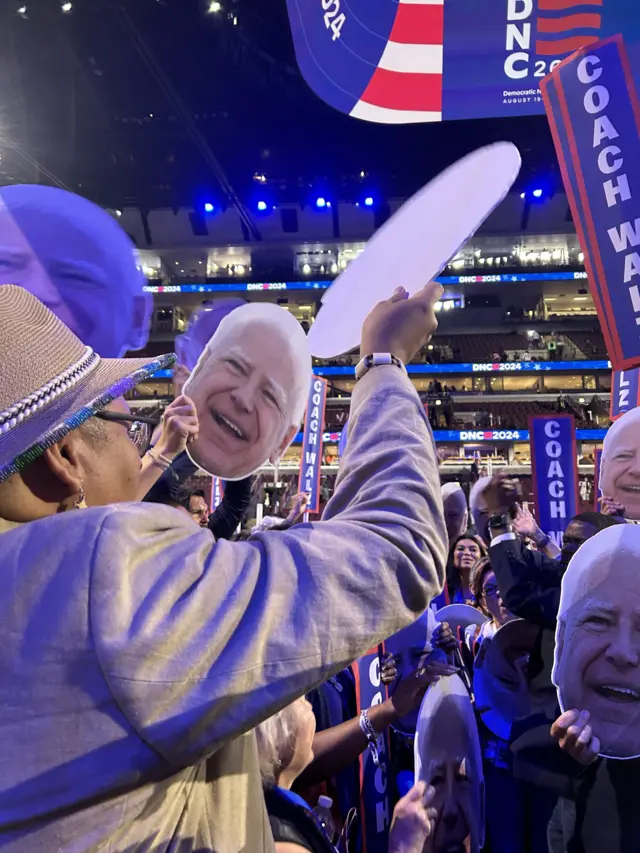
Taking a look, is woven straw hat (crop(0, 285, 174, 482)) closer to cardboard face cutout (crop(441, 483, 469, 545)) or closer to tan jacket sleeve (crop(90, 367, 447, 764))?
tan jacket sleeve (crop(90, 367, 447, 764))

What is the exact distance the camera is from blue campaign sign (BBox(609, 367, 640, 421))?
16.4 feet

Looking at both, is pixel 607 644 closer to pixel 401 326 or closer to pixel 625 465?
pixel 625 465

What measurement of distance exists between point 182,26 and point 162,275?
49.7ft

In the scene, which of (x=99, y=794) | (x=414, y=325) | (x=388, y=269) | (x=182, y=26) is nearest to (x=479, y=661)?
(x=388, y=269)

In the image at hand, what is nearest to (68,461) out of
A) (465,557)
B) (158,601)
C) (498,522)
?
(158,601)

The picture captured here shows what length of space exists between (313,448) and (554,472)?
4.37 meters

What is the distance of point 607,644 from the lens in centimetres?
163

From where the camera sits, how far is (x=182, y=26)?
14289 millimetres

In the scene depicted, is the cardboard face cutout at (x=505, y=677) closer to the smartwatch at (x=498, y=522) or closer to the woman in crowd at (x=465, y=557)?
the smartwatch at (x=498, y=522)

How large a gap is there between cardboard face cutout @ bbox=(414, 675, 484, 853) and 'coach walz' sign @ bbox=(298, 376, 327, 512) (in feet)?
18.2

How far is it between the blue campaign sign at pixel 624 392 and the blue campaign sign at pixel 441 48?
264cm

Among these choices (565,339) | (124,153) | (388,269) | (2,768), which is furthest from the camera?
(565,339)

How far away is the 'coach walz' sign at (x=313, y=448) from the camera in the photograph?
7863 millimetres

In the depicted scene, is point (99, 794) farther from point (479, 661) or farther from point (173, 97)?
point (173, 97)
